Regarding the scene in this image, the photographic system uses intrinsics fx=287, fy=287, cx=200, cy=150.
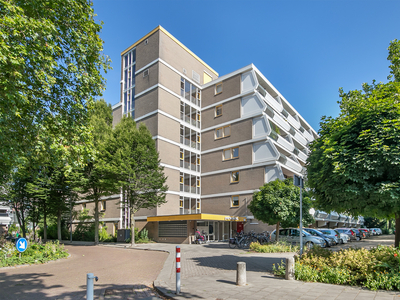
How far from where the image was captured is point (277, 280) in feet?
27.4

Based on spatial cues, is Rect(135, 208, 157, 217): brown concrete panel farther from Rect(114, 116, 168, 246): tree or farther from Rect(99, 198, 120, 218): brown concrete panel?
Rect(114, 116, 168, 246): tree

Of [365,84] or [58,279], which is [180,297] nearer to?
[58,279]

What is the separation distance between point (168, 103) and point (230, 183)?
11.5 m

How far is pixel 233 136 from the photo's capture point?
3225cm

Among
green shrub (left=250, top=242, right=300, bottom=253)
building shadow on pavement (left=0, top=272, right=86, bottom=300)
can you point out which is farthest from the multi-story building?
building shadow on pavement (left=0, top=272, right=86, bottom=300)

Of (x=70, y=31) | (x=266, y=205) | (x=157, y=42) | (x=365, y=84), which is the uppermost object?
(x=157, y=42)

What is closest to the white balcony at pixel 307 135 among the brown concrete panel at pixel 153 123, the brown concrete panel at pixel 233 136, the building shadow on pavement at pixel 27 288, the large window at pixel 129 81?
the brown concrete panel at pixel 233 136

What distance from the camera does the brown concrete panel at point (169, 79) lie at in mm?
32688

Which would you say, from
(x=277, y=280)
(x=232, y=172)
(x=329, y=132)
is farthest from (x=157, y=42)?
(x=277, y=280)

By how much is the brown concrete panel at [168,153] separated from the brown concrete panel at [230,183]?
14.4 feet

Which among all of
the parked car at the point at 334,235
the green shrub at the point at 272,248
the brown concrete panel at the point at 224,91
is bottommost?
the parked car at the point at 334,235

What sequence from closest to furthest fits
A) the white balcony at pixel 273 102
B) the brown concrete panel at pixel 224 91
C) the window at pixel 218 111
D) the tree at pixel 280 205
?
the tree at pixel 280 205 → the brown concrete panel at pixel 224 91 → the white balcony at pixel 273 102 → the window at pixel 218 111

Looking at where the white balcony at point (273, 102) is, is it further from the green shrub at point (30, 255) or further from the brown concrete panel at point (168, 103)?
the green shrub at point (30, 255)

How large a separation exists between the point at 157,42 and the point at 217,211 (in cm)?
2068
